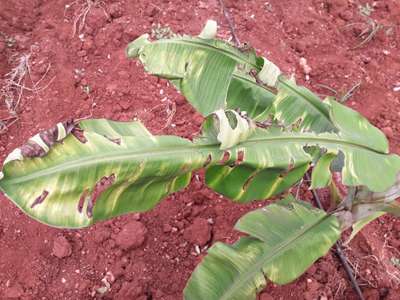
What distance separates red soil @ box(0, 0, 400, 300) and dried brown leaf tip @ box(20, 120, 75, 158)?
3.50 feet

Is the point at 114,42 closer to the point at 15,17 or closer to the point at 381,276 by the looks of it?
the point at 15,17

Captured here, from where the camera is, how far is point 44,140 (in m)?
1.19

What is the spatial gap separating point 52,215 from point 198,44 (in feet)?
2.79

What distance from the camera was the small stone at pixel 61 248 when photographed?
216 cm

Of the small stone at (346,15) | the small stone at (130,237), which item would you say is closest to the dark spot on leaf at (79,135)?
the small stone at (130,237)

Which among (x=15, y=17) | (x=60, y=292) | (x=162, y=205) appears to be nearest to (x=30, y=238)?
(x=60, y=292)

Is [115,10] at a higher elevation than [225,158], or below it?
below

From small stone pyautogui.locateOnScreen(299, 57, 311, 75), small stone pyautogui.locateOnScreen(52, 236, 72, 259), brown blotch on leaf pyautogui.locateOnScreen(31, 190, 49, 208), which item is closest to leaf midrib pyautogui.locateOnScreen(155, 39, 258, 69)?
brown blotch on leaf pyautogui.locateOnScreen(31, 190, 49, 208)

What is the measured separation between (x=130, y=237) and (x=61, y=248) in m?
0.31

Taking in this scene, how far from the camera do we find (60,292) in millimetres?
2111

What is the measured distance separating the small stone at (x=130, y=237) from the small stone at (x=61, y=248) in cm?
22

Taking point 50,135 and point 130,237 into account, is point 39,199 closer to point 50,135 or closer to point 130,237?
point 50,135

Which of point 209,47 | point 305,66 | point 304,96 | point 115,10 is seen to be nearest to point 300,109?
point 304,96

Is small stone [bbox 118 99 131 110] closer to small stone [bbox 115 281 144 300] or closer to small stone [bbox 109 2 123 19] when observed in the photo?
small stone [bbox 109 2 123 19]
